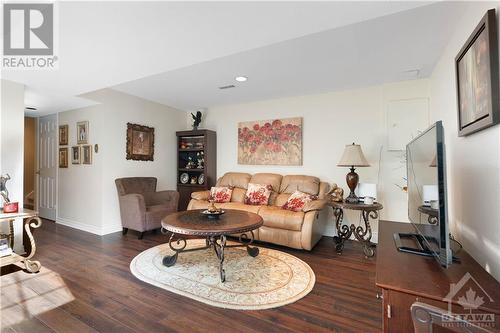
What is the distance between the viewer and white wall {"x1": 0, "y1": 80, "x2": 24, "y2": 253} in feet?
9.27

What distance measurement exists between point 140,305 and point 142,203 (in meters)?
1.90

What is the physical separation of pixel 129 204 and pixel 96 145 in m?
1.15

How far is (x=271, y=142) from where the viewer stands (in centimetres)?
438

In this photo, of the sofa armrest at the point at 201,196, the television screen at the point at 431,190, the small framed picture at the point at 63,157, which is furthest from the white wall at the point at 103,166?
the television screen at the point at 431,190

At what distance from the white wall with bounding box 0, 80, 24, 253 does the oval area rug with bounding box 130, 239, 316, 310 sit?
1.68 m

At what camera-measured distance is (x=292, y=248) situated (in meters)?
3.26

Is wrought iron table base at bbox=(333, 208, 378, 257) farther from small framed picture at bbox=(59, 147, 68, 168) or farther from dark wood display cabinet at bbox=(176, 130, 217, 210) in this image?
small framed picture at bbox=(59, 147, 68, 168)

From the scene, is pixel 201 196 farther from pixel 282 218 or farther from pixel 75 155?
pixel 75 155

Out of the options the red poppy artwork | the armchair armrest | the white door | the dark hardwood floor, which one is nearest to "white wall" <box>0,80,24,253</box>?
the dark hardwood floor

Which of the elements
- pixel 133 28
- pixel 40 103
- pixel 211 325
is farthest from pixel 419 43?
pixel 40 103

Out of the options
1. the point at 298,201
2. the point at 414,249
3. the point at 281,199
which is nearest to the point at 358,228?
the point at 298,201

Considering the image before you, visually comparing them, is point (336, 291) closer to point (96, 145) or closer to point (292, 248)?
point (292, 248)

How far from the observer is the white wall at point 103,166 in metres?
3.87

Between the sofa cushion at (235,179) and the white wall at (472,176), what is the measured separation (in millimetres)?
2872
